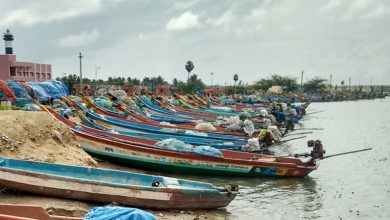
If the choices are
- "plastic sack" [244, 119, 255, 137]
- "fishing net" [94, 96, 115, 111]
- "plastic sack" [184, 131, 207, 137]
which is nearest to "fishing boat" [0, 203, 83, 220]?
"plastic sack" [184, 131, 207, 137]

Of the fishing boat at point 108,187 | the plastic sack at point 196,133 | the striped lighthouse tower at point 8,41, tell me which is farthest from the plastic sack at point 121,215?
the striped lighthouse tower at point 8,41

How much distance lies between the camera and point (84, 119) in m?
20.7

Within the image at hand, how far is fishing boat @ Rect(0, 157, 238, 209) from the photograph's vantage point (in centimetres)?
1053

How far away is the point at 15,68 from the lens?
4234cm

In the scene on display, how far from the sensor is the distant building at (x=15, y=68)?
41500 millimetres

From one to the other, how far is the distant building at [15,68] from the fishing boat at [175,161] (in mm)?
27841

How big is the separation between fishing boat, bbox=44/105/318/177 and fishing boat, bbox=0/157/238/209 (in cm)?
408

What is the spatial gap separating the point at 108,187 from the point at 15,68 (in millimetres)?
35291

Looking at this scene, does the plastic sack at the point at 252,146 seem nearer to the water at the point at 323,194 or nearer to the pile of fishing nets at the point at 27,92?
the water at the point at 323,194

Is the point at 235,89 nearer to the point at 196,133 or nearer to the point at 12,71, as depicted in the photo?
the point at 12,71

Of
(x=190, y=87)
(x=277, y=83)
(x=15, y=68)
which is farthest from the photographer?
(x=277, y=83)

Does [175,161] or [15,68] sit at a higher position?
[15,68]

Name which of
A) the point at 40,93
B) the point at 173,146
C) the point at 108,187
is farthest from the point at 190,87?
the point at 108,187

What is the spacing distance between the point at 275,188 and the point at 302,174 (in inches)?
82.0
